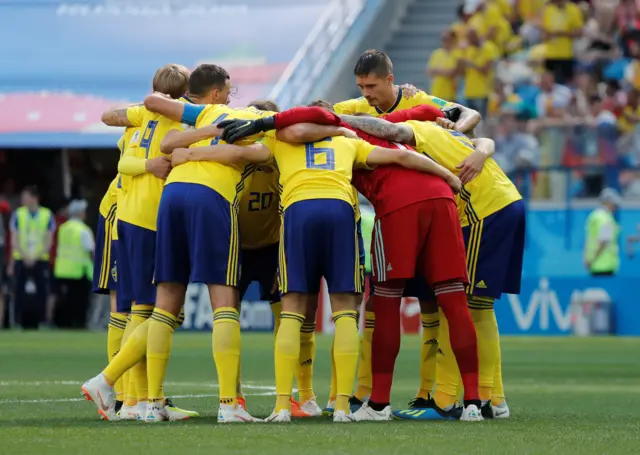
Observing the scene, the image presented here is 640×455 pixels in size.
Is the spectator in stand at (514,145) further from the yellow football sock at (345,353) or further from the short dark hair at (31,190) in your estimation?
the yellow football sock at (345,353)

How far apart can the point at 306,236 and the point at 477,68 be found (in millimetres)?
16500

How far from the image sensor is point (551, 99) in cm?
2308

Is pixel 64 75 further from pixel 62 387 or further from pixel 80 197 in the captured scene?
pixel 62 387

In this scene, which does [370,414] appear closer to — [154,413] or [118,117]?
[154,413]

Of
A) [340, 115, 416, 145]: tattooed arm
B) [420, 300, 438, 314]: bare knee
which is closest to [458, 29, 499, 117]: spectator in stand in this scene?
[420, 300, 438, 314]: bare knee

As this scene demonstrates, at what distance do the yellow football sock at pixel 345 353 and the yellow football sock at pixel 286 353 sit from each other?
242 millimetres

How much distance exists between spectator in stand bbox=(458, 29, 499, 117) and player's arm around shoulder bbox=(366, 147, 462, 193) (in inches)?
608

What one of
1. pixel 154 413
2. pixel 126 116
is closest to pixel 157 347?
pixel 154 413

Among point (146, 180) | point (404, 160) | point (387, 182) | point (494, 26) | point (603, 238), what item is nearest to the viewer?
point (404, 160)

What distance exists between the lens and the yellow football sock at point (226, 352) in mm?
8367

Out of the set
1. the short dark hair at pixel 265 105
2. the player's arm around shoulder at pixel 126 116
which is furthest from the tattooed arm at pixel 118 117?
the short dark hair at pixel 265 105

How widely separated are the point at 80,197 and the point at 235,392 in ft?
59.9

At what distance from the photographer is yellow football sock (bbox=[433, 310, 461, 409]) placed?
9.34 meters

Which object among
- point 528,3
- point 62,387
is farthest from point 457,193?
point 528,3
